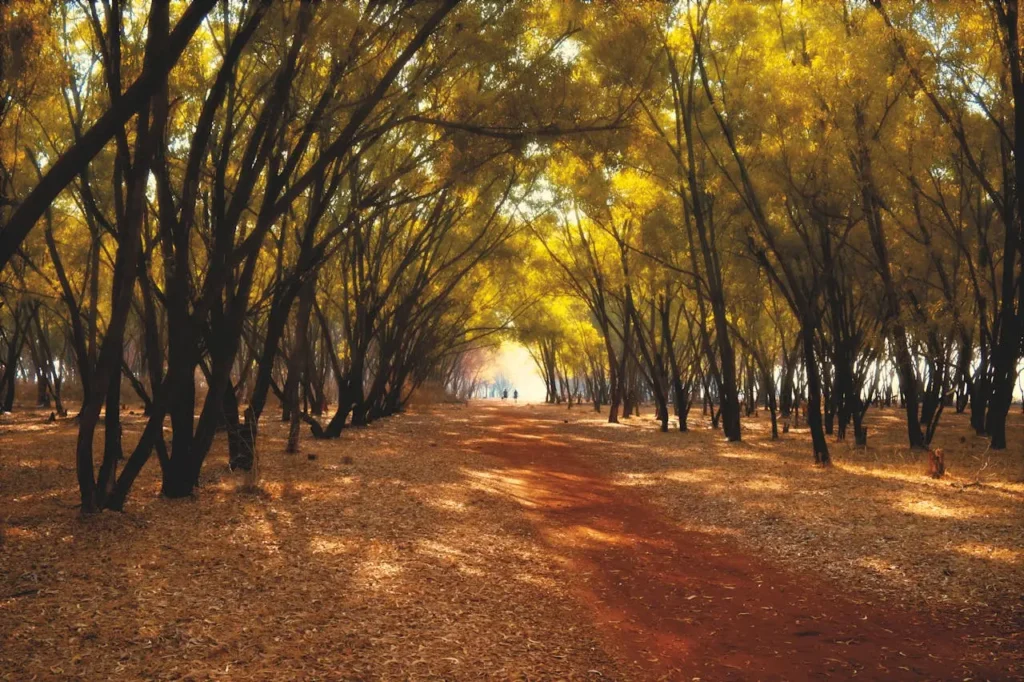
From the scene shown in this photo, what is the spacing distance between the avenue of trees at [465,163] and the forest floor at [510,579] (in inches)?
57.1

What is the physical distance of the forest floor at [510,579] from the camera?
174 inches

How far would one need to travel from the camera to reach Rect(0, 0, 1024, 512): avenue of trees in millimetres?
7531

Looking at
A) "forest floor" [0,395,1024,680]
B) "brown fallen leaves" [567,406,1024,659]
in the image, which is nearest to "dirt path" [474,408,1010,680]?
"forest floor" [0,395,1024,680]

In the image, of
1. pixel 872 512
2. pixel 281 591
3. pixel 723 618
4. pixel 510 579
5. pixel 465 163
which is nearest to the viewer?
pixel 723 618

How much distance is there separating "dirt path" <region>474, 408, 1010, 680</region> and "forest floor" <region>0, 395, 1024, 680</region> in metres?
0.02

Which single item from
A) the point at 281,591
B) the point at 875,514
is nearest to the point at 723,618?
the point at 281,591

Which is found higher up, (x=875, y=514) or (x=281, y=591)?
(x=875, y=514)

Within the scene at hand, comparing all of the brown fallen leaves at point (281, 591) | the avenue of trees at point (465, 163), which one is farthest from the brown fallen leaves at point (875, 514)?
the brown fallen leaves at point (281, 591)

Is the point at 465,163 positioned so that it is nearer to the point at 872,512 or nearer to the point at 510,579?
the point at 510,579

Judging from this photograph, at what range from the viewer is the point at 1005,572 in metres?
6.12

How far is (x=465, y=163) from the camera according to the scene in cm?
1041

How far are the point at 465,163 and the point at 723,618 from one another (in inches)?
282

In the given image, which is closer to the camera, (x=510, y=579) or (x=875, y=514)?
(x=510, y=579)

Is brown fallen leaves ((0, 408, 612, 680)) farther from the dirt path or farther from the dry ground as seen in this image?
the dry ground
